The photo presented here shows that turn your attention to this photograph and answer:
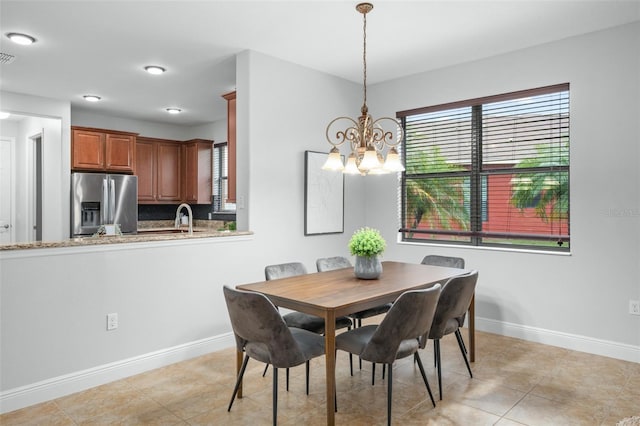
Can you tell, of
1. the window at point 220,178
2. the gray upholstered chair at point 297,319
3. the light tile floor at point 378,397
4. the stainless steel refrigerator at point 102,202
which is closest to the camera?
the light tile floor at point 378,397

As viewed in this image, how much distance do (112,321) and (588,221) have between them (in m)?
3.88

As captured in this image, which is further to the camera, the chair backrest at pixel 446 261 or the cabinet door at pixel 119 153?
the cabinet door at pixel 119 153

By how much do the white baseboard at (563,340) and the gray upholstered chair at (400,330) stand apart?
6.54 feet

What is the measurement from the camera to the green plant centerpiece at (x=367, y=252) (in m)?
2.92

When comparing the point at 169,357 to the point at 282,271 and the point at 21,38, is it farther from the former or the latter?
the point at 21,38

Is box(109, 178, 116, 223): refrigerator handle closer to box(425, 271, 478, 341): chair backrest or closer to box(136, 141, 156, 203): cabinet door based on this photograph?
box(136, 141, 156, 203): cabinet door

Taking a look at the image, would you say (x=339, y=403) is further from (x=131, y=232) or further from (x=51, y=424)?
(x=131, y=232)

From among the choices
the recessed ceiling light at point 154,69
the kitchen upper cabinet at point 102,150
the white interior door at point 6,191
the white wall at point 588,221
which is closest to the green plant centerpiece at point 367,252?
the white wall at point 588,221

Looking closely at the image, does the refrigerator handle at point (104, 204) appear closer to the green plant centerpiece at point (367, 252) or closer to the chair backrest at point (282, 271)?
the chair backrest at point (282, 271)

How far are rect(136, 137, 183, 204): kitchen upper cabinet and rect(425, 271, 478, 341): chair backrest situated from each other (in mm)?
5320

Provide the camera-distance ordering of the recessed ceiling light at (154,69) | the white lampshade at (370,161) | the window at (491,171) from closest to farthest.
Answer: the white lampshade at (370,161) → the window at (491,171) → the recessed ceiling light at (154,69)

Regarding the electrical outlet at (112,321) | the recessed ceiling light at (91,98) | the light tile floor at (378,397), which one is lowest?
the light tile floor at (378,397)

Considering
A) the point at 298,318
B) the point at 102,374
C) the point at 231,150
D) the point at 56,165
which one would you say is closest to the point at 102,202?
the point at 56,165

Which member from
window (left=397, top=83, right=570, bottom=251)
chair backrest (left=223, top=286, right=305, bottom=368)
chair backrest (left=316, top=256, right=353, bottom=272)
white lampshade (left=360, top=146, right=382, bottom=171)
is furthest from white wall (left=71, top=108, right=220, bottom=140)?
chair backrest (left=223, top=286, right=305, bottom=368)
